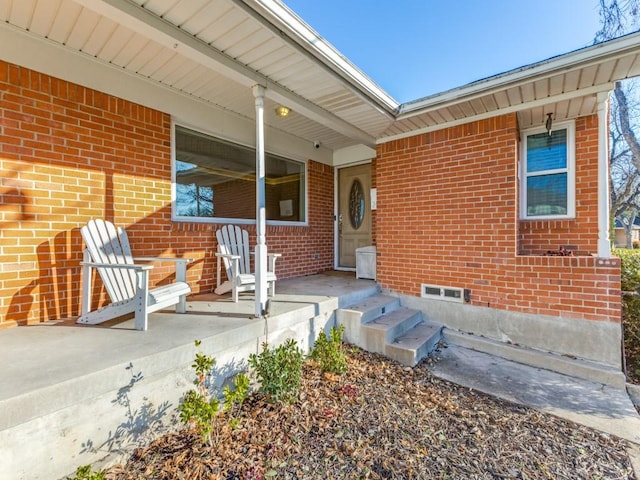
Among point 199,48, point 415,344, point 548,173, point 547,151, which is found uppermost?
point 199,48

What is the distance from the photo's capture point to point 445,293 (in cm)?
412

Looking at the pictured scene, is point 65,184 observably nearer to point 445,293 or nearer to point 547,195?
point 445,293

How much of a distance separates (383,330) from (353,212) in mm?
3116

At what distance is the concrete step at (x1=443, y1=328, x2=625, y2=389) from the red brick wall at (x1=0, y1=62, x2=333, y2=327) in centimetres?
363

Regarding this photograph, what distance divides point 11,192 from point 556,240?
228 inches

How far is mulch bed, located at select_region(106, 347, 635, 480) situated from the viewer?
1.83m

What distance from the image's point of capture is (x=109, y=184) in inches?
Answer: 128

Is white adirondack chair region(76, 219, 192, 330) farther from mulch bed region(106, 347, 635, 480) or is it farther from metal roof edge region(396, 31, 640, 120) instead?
metal roof edge region(396, 31, 640, 120)

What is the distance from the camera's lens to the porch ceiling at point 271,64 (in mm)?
2301

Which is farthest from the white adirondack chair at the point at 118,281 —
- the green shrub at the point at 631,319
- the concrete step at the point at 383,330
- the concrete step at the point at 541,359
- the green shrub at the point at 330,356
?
the green shrub at the point at 631,319

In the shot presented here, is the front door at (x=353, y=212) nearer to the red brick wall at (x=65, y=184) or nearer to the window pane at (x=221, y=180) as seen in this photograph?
the window pane at (x=221, y=180)

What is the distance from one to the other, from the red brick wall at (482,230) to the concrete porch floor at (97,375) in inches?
87.9

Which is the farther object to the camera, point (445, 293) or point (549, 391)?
point (445, 293)

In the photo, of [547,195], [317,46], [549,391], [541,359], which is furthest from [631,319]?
[317,46]
